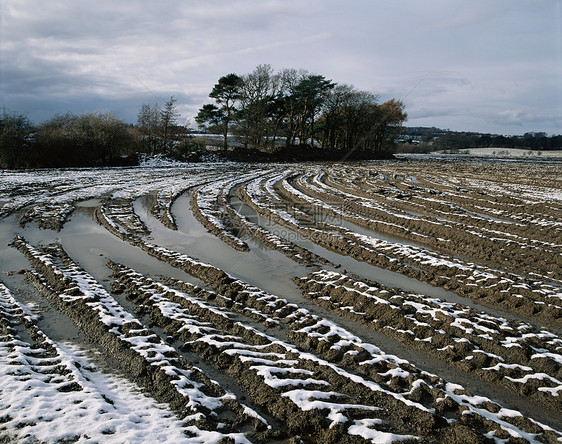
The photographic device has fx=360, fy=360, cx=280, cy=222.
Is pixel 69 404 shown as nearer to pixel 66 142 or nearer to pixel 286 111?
pixel 66 142

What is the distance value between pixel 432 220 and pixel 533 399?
33.1ft

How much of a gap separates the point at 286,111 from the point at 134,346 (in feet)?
179

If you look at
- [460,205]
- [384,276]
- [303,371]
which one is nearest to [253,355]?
[303,371]

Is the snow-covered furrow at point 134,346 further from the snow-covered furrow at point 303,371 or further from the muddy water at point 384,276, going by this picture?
the muddy water at point 384,276

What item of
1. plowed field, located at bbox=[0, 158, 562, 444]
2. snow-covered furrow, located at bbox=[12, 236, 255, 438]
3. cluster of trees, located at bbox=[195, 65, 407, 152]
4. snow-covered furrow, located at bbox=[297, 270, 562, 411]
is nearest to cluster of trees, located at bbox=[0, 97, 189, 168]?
cluster of trees, located at bbox=[195, 65, 407, 152]

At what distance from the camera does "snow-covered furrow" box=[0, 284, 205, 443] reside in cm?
380

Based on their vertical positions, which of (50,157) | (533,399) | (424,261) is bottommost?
(533,399)

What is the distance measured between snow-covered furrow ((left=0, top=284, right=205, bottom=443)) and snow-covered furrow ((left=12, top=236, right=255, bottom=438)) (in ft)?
0.75

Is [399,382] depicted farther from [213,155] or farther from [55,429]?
[213,155]

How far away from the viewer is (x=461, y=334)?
19.2 feet

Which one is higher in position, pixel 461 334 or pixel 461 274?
pixel 461 274

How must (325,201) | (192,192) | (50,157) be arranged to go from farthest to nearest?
(50,157) < (192,192) < (325,201)

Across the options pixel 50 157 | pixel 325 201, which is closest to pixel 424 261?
pixel 325 201

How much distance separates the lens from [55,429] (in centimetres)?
383
